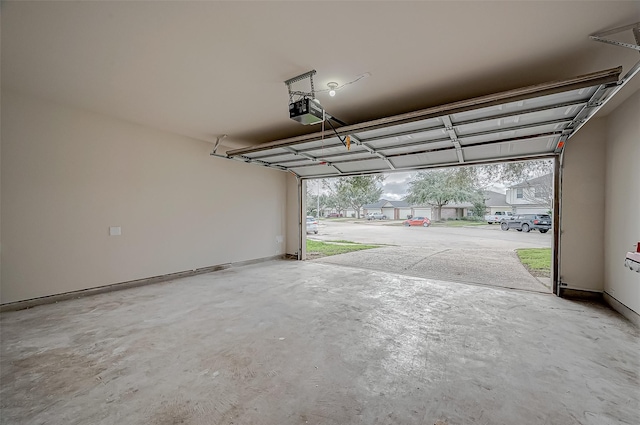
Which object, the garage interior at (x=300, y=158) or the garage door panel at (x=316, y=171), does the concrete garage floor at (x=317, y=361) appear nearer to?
the garage interior at (x=300, y=158)

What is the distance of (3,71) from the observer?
288cm

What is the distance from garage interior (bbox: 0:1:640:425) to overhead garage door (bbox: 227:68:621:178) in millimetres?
40

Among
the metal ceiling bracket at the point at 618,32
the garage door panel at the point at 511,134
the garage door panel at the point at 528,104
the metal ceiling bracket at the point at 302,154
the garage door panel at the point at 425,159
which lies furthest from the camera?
the metal ceiling bracket at the point at 302,154

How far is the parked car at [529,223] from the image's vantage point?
1428 centimetres

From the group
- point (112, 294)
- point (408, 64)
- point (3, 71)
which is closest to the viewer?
point (408, 64)

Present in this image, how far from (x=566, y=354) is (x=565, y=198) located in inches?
113

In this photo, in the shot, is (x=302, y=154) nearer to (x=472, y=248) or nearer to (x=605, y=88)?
(x=605, y=88)

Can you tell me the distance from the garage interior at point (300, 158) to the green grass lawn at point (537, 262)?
216cm

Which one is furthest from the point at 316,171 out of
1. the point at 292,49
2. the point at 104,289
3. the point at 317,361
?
the point at 317,361

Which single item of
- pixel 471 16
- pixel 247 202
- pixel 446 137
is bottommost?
pixel 247 202

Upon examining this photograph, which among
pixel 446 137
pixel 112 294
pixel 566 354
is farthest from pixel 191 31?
pixel 566 354

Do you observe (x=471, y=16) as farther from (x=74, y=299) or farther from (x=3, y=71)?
(x=74, y=299)

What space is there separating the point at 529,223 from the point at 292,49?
705 inches

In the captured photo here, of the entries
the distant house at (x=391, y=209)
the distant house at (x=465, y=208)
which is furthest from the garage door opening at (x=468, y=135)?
the distant house at (x=391, y=209)
